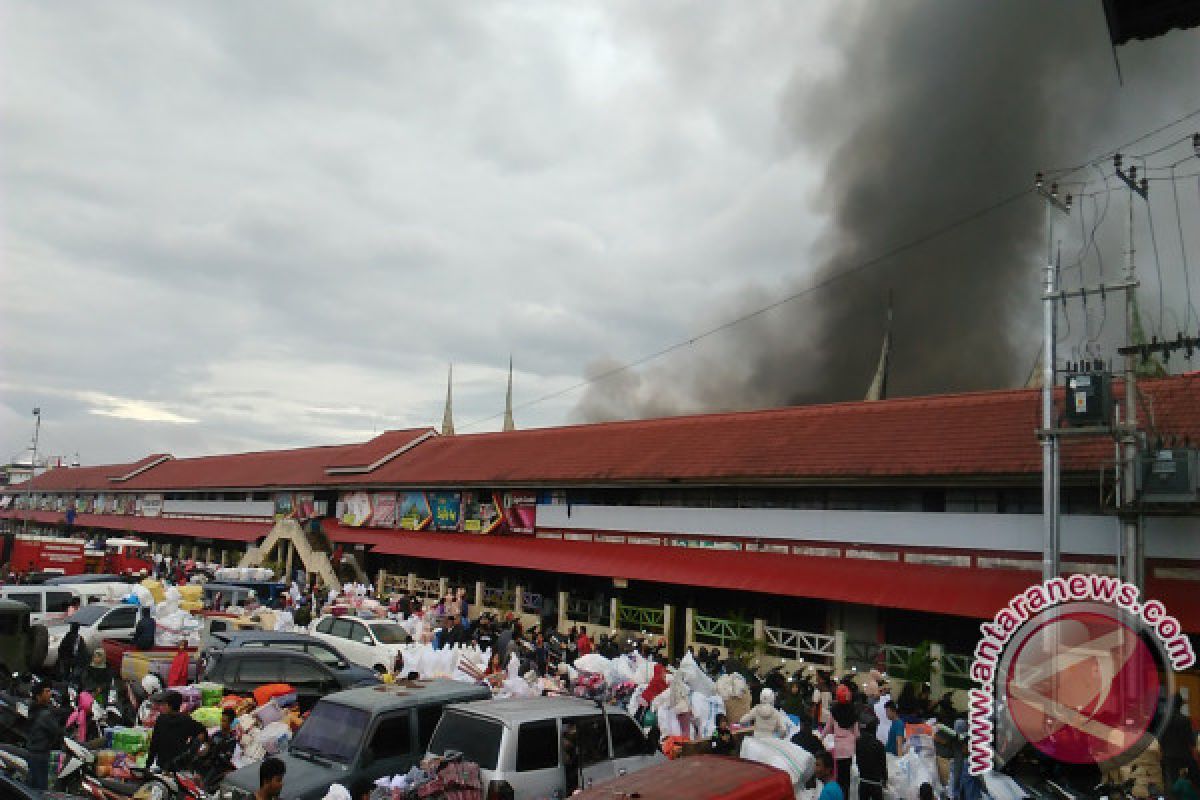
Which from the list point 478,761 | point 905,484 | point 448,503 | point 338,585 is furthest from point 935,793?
point 338,585

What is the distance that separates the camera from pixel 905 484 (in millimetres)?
20172

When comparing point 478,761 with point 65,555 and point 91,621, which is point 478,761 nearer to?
point 91,621

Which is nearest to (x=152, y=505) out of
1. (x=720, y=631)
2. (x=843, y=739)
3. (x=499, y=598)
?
(x=499, y=598)

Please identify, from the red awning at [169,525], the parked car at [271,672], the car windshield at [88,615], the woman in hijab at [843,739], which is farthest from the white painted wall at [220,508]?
the woman in hijab at [843,739]

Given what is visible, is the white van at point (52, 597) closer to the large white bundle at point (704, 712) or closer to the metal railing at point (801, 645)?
the large white bundle at point (704, 712)

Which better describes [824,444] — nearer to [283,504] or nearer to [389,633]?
[389,633]

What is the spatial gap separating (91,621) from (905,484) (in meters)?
18.5

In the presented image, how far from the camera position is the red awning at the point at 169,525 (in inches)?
1730

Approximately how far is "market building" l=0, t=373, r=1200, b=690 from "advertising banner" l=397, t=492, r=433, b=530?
0.10 metres

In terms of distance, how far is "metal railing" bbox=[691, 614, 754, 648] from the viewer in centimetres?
2153

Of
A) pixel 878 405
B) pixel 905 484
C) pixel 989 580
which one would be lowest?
pixel 989 580

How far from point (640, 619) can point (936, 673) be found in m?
9.43

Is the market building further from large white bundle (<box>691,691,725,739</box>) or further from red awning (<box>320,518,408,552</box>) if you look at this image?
large white bundle (<box>691,691,725,739</box>)

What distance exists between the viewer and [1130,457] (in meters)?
15.6
